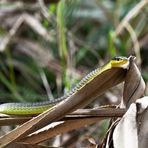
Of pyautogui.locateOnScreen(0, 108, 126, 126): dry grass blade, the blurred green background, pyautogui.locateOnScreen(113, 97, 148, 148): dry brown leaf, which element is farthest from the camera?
the blurred green background

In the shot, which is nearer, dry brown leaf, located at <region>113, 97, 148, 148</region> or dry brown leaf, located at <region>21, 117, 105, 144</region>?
dry brown leaf, located at <region>113, 97, 148, 148</region>

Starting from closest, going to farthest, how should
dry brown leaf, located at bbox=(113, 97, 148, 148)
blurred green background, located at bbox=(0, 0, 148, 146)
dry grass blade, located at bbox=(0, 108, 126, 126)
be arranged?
dry brown leaf, located at bbox=(113, 97, 148, 148) < dry grass blade, located at bbox=(0, 108, 126, 126) < blurred green background, located at bbox=(0, 0, 148, 146)

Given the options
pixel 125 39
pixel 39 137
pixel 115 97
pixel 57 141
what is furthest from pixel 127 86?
pixel 125 39

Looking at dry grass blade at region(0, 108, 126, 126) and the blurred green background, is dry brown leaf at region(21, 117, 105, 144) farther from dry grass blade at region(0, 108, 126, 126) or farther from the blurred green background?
the blurred green background

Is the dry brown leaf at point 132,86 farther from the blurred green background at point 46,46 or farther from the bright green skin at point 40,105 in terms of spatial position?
the blurred green background at point 46,46

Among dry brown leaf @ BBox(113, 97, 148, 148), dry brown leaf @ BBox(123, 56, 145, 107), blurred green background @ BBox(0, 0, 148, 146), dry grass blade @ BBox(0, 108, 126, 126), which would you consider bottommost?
dry brown leaf @ BBox(113, 97, 148, 148)

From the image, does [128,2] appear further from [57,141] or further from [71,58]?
[57,141]

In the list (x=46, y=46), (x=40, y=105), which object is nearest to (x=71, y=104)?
(x=40, y=105)

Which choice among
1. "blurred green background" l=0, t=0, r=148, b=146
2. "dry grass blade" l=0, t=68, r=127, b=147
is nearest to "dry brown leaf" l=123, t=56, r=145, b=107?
"dry grass blade" l=0, t=68, r=127, b=147

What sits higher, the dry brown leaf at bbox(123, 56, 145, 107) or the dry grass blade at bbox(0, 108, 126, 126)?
the dry brown leaf at bbox(123, 56, 145, 107)
